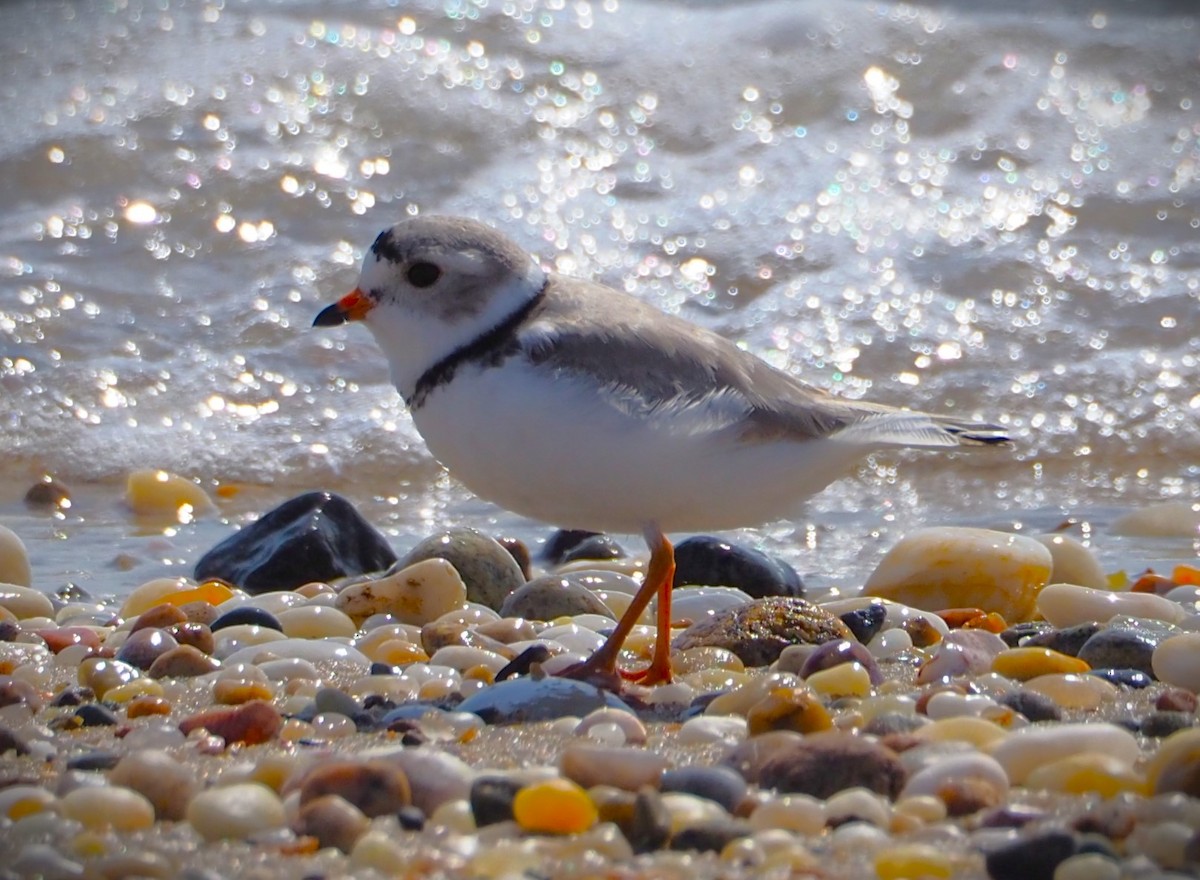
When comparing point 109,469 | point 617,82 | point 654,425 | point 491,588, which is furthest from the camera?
point 617,82

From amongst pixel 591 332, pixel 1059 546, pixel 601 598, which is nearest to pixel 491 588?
pixel 601 598

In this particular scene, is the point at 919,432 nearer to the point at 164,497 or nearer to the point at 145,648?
the point at 145,648

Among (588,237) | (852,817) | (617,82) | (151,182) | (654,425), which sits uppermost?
(617,82)

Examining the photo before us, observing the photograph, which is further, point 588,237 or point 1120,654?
point 588,237

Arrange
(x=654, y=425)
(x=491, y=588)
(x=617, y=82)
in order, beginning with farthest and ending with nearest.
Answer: (x=617, y=82) < (x=491, y=588) < (x=654, y=425)

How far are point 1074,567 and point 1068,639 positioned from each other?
1.19 m

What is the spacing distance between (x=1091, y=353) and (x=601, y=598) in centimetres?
431

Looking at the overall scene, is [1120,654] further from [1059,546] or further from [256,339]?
[256,339]

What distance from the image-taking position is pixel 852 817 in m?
2.62

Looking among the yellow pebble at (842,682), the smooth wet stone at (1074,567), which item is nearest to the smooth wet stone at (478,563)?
the yellow pebble at (842,682)

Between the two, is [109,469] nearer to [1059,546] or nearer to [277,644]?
[277,644]

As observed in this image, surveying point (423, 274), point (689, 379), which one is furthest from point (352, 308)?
point (689, 379)

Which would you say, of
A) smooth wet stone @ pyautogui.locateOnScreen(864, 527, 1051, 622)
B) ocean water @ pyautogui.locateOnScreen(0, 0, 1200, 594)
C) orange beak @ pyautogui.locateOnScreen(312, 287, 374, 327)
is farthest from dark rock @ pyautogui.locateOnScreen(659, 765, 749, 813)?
ocean water @ pyautogui.locateOnScreen(0, 0, 1200, 594)

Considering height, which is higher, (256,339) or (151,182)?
(151,182)
